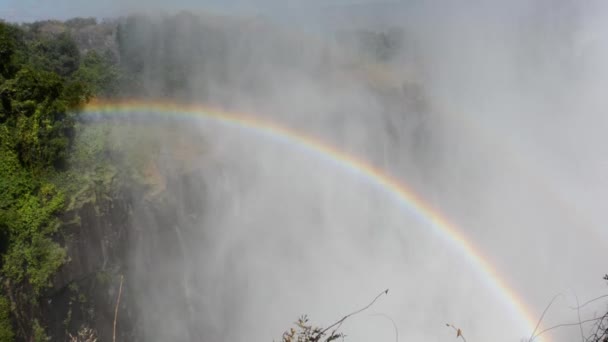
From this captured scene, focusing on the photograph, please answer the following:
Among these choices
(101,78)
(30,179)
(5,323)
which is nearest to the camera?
(5,323)

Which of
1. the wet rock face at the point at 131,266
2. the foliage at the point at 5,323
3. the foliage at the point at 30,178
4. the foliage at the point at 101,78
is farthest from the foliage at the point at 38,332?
the foliage at the point at 101,78

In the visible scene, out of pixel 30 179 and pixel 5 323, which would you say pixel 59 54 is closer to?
pixel 30 179

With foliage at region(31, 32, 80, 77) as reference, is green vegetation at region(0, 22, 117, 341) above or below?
below

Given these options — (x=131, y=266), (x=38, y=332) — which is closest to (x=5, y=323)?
(x=38, y=332)

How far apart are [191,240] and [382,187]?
10808mm

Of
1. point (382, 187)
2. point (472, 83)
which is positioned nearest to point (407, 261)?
point (382, 187)

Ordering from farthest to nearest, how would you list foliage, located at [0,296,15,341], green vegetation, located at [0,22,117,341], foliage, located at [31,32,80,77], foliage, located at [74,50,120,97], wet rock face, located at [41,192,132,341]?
foliage, located at [31,32,80,77] < foliage, located at [74,50,120,97] < wet rock face, located at [41,192,132,341] < green vegetation, located at [0,22,117,341] < foliage, located at [0,296,15,341]

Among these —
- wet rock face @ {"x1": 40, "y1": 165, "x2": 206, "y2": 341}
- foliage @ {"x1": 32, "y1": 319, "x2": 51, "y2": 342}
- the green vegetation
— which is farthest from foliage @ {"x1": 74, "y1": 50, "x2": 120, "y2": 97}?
foliage @ {"x1": 32, "y1": 319, "x2": 51, "y2": 342}

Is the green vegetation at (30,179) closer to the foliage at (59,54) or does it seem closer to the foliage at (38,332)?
the foliage at (38,332)

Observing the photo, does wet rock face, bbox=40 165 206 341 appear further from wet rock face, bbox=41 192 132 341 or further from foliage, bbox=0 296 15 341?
foliage, bbox=0 296 15 341

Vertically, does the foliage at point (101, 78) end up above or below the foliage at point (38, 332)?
above

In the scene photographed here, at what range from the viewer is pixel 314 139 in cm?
A: 2409

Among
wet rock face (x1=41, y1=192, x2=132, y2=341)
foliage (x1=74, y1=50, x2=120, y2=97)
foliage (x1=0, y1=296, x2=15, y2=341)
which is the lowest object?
foliage (x1=0, y1=296, x2=15, y2=341)

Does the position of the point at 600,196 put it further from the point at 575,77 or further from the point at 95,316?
the point at 95,316
